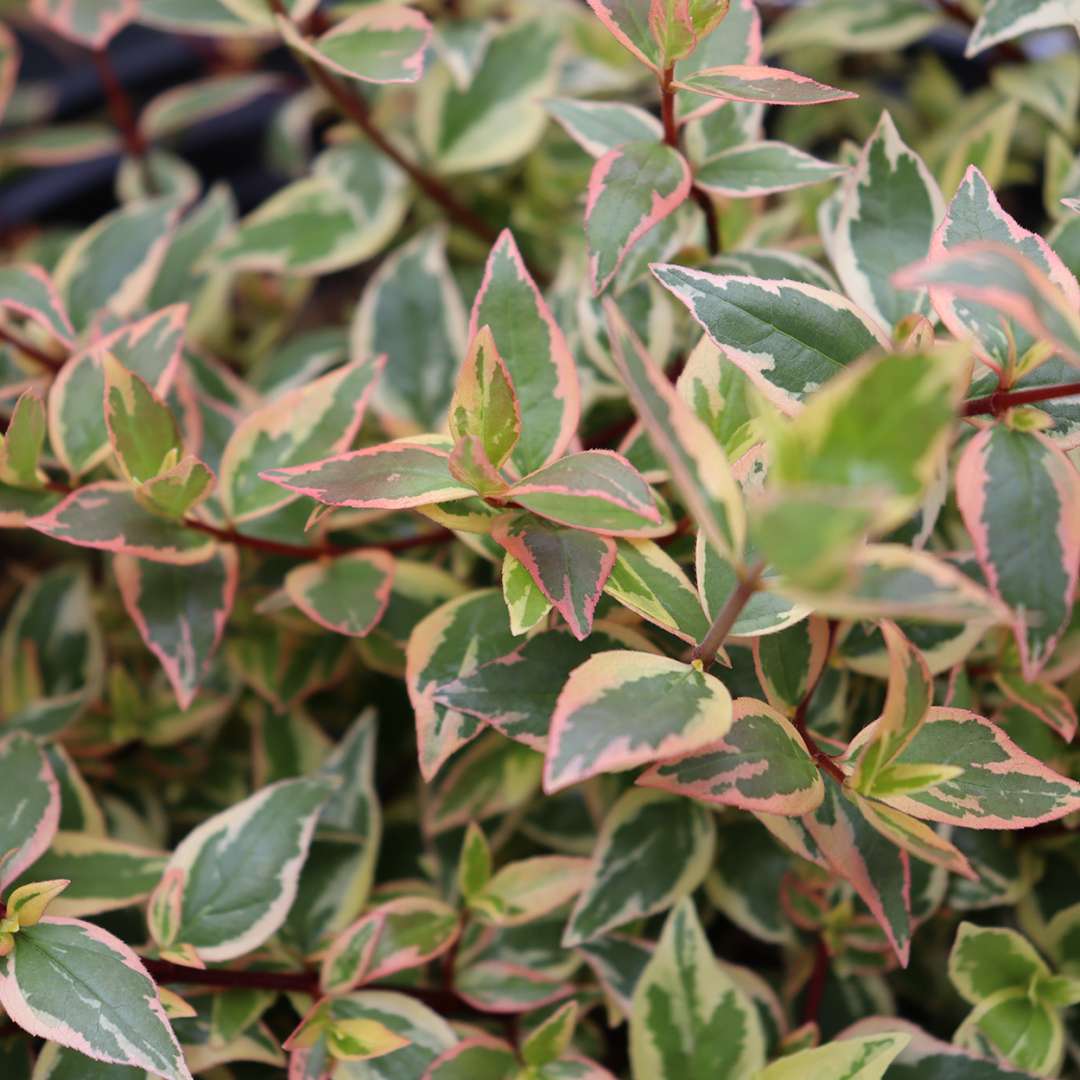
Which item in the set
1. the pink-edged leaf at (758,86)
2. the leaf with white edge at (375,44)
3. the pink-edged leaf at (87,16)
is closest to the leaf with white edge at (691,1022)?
the pink-edged leaf at (758,86)

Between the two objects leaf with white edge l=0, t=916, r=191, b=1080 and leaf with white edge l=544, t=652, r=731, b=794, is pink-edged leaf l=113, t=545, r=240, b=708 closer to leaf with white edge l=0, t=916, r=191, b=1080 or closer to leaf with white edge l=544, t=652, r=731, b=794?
leaf with white edge l=0, t=916, r=191, b=1080

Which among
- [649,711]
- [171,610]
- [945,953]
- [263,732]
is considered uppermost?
[649,711]

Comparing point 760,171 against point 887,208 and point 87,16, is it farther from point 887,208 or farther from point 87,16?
point 87,16

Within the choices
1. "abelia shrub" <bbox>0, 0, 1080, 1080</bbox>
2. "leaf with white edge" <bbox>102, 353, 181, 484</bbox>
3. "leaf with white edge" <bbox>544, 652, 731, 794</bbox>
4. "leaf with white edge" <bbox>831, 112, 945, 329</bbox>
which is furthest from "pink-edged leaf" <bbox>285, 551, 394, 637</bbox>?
"leaf with white edge" <bbox>831, 112, 945, 329</bbox>

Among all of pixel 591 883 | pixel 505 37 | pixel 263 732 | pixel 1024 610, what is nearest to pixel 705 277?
pixel 1024 610

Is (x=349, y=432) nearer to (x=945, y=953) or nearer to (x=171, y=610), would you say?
(x=171, y=610)

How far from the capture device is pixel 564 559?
21.6 inches

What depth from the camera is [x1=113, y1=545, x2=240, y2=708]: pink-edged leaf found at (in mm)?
690

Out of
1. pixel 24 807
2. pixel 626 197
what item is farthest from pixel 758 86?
pixel 24 807

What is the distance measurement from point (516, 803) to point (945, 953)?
1.07 ft

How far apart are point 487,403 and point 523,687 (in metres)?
0.14

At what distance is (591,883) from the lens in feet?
2.24

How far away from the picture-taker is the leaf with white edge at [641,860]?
678mm

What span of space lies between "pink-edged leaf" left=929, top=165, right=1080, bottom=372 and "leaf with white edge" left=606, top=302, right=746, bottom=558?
16cm
